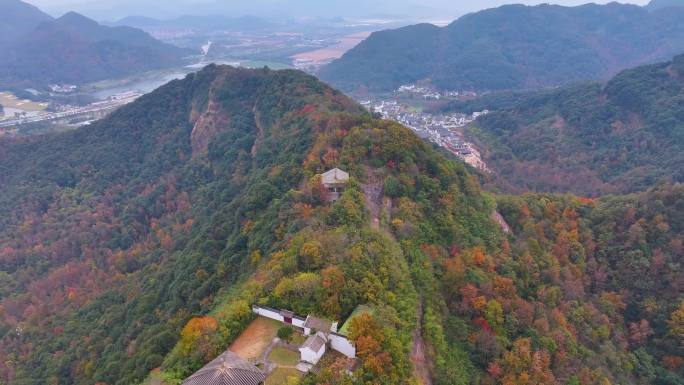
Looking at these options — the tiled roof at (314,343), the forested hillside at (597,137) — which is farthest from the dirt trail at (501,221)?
the forested hillside at (597,137)

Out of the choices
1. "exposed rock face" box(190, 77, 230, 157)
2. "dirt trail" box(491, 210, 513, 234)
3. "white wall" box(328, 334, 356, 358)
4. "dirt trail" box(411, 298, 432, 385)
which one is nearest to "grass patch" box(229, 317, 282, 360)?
"white wall" box(328, 334, 356, 358)

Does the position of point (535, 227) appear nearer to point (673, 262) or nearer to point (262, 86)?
point (673, 262)

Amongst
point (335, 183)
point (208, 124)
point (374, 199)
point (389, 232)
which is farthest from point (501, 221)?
point (208, 124)

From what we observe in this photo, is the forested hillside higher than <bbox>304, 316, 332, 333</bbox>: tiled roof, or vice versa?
<bbox>304, 316, 332, 333</bbox>: tiled roof

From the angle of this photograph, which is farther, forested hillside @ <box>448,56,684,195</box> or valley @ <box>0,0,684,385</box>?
forested hillside @ <box>448,56,684,195</box>

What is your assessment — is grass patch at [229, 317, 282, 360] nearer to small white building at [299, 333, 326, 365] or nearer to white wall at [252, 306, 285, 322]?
white wall at [252, 306, 285, 322]

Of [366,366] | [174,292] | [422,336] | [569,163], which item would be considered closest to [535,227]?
[422,336]
